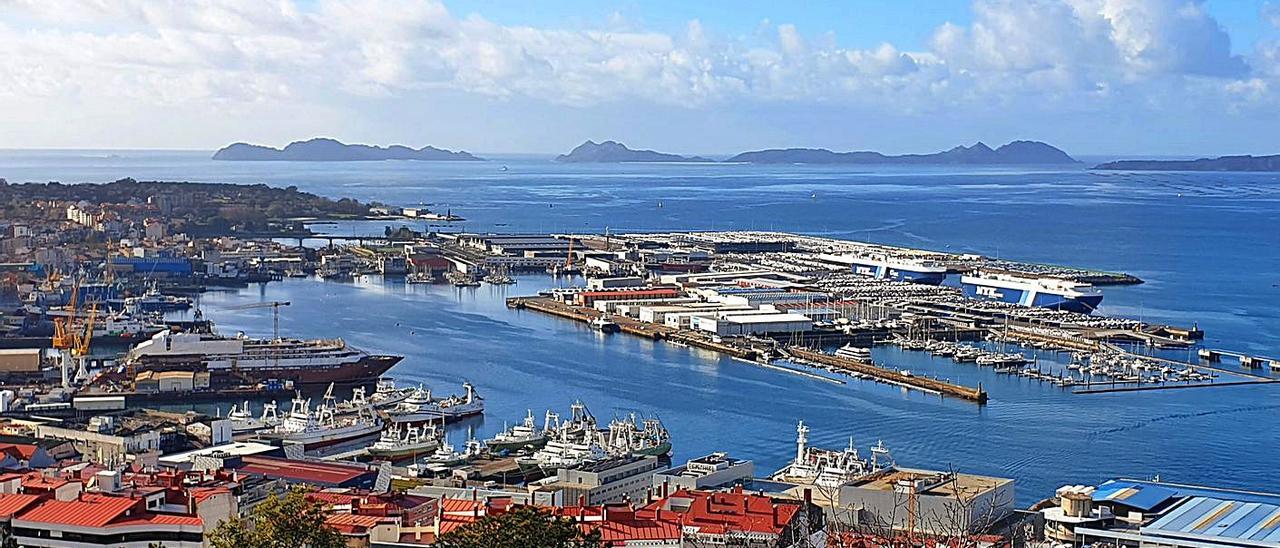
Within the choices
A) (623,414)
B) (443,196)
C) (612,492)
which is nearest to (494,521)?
(612,492)

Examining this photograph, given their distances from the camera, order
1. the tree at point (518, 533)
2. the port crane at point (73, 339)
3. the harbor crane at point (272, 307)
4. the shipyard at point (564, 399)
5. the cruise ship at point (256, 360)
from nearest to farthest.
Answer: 1. the tree at point (518, 533)
2. the shipyard at point (564, 399)
3. the port crane at point (73, 339)
4. the cruise ship at point (256, 360)
5. the harbor crane at point (272, 307)

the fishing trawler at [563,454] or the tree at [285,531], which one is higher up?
the tree at [285,531]

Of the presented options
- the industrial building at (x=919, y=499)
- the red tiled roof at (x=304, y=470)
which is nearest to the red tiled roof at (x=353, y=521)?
the red tiled roof at (x=304, y=470)

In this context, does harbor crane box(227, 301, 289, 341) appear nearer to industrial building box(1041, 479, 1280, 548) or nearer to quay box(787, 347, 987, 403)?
quay box(787, 347, 987, 403)

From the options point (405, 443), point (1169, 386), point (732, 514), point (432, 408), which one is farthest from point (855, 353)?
point (732, 514)

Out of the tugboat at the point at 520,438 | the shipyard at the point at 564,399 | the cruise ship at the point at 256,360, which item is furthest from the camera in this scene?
the cruise ship at the point at 256,360

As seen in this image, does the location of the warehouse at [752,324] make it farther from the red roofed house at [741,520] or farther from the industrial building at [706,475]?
the red roofed house at [741,520]
